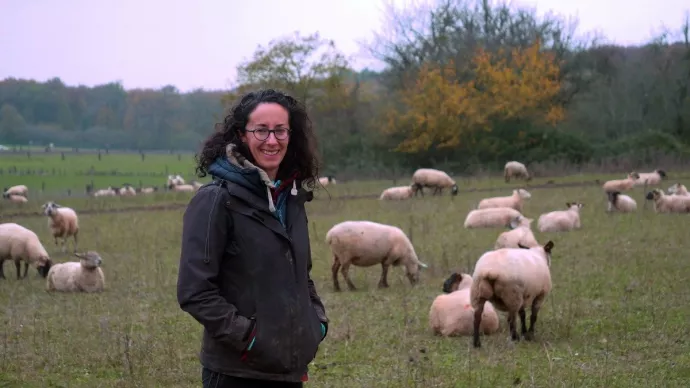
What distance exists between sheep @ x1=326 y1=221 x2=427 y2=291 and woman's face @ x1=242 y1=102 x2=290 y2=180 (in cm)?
918

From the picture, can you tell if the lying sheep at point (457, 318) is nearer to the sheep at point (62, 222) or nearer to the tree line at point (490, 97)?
the sheep at point (62, 222)

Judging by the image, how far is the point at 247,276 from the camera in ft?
11.6

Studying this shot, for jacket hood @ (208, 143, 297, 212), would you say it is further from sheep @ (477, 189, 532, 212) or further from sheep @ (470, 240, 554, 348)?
sheep @ (477, 189, 532, 212)

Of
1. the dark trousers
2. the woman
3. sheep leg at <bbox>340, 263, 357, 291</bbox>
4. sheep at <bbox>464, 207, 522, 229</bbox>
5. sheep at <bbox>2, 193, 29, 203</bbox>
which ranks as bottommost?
sheep at <bbox>2, 193, 29, 203</bbox>

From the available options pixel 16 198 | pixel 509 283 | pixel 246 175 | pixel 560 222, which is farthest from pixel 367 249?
pixel 16 198

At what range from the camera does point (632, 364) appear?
7.39 m

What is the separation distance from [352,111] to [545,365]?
4771 cm

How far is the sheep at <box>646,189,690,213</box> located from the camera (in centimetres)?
2028

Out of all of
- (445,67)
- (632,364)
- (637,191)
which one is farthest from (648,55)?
(632,364)

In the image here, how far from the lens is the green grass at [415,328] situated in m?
7.30

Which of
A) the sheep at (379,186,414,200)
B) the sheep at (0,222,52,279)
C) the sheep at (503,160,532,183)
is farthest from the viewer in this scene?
the sheep at (503,160,532,183)

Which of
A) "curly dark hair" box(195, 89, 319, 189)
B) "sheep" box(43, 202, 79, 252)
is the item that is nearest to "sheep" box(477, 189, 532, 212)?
"sheep" box(43, 202, 79, 252)

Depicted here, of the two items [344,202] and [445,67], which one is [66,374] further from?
[445,67]

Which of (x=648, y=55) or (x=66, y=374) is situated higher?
(x=648, y=55)
